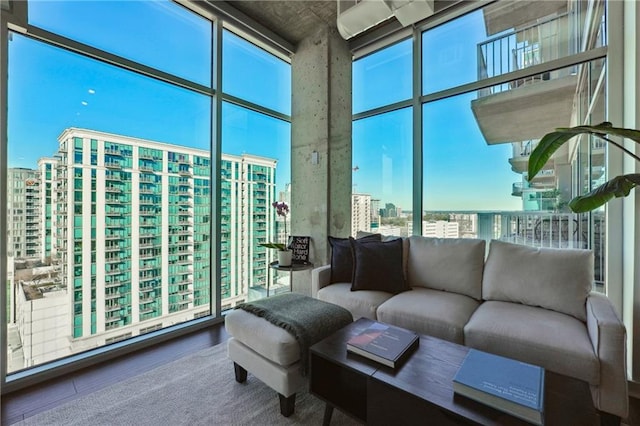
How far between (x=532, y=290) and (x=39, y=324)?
361 centimetres

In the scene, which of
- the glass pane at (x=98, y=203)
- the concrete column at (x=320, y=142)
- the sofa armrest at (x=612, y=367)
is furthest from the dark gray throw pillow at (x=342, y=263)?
the sofa armrest at (x=612, y=367)

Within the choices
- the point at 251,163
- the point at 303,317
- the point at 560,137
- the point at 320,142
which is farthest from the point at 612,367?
the point at 251,163

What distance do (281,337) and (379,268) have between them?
1.17 meters

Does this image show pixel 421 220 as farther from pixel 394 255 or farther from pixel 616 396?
pixel 616 396

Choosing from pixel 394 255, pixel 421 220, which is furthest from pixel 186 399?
pixel 421 220

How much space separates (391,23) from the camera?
125 inches

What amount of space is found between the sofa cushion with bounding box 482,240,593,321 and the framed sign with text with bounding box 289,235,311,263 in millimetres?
1901

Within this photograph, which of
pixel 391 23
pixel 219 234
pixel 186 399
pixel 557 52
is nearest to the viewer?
pixel 186 399

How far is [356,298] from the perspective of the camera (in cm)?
226

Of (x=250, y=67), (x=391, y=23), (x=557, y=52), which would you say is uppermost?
(x=391, y=23)

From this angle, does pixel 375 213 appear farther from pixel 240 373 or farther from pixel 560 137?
pixel 240 373

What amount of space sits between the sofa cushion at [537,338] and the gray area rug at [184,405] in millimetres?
937

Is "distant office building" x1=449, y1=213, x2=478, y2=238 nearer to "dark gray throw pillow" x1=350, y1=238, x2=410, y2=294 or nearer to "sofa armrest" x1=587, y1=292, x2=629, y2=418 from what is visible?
"dark gray throw pillow" x1=350, y1=238, x2=410, y2=294

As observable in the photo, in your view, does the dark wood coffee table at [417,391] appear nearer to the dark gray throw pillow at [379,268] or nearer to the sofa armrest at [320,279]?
the dark gray throw pillow at [379,268]
